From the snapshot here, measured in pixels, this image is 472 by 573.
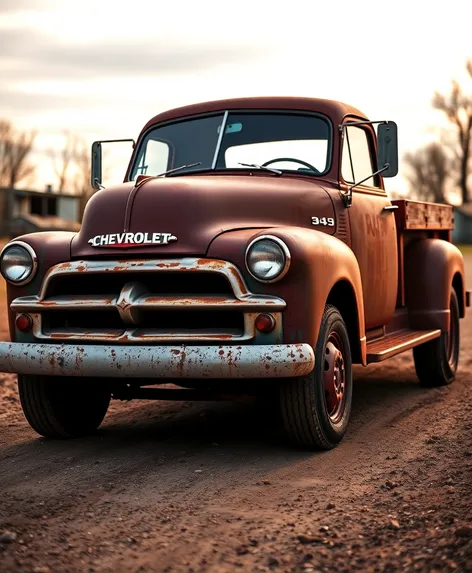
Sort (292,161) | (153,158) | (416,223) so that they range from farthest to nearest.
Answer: (416,223) < (153,158) < (292,161)

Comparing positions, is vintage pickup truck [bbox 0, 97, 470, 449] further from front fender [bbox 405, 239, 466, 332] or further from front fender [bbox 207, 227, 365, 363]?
front fender [bbox 405, 239, 466, 332]

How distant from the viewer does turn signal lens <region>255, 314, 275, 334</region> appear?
5027 millimetres

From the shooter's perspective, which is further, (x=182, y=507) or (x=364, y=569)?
(x=182, y=507)

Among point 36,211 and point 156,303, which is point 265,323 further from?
point 36,211

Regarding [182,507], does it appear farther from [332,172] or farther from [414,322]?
[414,322]

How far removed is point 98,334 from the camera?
5.31 meters

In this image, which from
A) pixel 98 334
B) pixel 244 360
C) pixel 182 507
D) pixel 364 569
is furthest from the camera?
pixel 98 334

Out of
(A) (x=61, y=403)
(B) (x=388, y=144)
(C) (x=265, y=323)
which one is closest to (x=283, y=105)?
(B) (x=388, y=144)

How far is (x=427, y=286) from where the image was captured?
26.0 feet

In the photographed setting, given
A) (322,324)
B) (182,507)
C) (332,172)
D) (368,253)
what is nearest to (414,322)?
(368,253)

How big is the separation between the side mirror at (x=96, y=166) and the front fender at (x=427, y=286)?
2.53 metres

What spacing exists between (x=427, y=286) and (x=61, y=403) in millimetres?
3345

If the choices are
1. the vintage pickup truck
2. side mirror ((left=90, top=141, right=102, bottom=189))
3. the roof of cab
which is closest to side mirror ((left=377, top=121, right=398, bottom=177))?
the vintage pickup truck

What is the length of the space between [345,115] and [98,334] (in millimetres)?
2499
